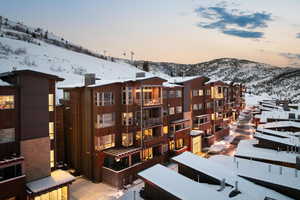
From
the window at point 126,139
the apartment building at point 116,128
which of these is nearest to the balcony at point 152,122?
the apartment building at point 116,128

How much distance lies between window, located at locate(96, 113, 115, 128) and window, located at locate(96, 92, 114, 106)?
4.76ft

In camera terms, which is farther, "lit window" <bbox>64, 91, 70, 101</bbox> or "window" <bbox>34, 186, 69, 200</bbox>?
"lit window" <bbox>64, 91, 70, 101</bbox>

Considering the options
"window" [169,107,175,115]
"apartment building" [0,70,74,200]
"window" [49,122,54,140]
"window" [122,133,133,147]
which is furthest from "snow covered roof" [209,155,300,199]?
"window" [49,122,54,140]

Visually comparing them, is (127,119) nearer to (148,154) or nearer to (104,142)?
(104,142)

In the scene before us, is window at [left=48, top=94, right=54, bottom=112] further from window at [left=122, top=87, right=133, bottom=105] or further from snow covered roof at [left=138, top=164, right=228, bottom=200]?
snow covered roof at [left=138, top=164, right=228, bottom=200]

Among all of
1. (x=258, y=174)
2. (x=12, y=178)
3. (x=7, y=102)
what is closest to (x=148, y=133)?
(x=258, y=174)

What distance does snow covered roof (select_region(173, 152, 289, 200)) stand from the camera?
17000 mm

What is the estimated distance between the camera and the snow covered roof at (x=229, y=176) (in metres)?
17.0

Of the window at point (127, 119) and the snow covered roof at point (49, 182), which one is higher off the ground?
the window at point (127, 119)

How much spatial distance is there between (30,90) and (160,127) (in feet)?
60.2

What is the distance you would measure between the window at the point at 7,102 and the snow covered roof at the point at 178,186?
12792 mm

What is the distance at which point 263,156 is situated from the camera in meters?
26.4

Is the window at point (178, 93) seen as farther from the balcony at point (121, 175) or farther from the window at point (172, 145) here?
the balcony at point (121, 175)

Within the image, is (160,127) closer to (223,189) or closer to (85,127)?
(85,127)
